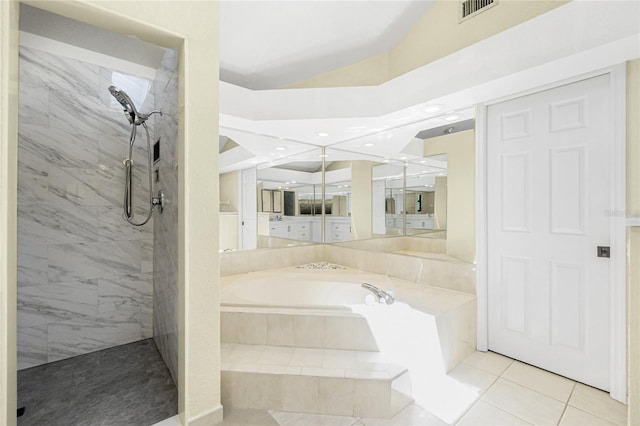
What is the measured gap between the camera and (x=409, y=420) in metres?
1.62

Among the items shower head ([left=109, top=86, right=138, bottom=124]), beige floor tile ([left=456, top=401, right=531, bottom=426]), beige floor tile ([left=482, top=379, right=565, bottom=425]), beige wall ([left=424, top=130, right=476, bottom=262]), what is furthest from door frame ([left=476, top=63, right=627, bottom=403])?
shower head ([left=109, top=86, right=138, bottom=124])

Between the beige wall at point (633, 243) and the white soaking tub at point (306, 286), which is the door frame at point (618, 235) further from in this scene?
the white soaking tub at point (306, 286)

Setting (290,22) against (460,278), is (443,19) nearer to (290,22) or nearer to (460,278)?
(290,22)

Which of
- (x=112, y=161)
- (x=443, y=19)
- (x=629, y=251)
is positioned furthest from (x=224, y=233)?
(x=629, y=251)

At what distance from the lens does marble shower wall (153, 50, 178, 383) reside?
1.74 meters

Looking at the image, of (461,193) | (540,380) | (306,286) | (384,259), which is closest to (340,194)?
(384,259)

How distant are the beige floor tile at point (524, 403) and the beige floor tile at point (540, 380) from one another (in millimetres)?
63

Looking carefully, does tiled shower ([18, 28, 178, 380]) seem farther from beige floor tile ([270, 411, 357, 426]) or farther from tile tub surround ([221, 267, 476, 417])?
beige floor tile ([270, 411, 357, 426])

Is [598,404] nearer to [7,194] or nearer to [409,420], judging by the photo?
[409,420]

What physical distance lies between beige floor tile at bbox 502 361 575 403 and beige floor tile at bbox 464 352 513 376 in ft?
0.13

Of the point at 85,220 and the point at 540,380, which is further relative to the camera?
the point at 85,220

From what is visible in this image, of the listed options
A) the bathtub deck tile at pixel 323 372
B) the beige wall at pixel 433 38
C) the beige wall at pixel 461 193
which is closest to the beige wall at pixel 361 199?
the beige wall at pixel 461 193

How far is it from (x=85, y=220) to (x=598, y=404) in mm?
3720

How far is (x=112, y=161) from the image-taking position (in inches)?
98.0
